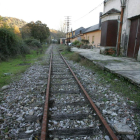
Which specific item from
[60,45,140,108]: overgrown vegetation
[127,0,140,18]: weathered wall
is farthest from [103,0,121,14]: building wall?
[60,45,140,108]: overgrown vegetation

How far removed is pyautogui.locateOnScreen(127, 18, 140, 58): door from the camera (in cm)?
829

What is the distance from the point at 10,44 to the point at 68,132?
36.5 ft

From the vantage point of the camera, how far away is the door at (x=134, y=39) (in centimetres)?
829

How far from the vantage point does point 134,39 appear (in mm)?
8648

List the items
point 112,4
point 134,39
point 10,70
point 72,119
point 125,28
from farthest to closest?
point 112,4, point 125,28, point 134,39, point 10,70, point 72,119

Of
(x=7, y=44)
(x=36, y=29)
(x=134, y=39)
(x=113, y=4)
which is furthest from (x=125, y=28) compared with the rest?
(x=36, y=29)

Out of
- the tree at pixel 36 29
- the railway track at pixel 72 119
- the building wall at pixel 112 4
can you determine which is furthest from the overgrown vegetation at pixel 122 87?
the tree at pixel 36 29

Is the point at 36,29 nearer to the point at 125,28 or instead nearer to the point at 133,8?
the point at 125,28

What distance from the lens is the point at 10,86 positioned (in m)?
4.73

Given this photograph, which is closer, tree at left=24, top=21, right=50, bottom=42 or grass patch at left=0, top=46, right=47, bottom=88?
grass patch at left=0, top=46, right=47, bottom=88

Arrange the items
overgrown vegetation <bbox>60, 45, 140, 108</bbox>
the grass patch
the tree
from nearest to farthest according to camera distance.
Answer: overgrown vegetation <bbox>60, 45, 140, 108</bbox> → the grass patch → the tree

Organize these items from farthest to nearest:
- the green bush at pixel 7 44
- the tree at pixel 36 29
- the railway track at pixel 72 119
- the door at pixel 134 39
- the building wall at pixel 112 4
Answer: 1. the tree at pixel 36 29
2. the green bush at pixel 7 44
3. the building wall at pixel 112 4
4. the door at pixel 134 39
5. the railway track at pixel 72 119

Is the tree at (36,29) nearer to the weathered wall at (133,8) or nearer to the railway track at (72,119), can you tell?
the weathered wall at (133,8)

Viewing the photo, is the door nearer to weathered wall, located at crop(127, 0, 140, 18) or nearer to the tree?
weathered wall, located at crop(127, 0, 140, 18)
